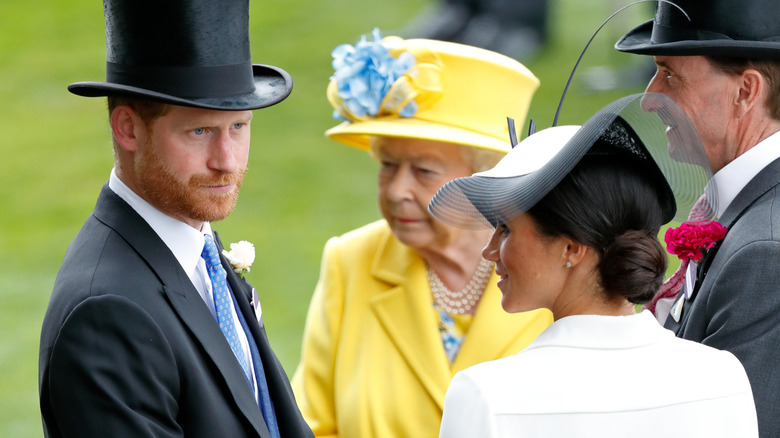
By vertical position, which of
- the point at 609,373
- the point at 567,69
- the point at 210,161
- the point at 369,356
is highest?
the point at 210,161

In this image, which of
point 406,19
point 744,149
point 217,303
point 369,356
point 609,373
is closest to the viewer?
point 609,373

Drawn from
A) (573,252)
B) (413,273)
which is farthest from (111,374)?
(413,273)

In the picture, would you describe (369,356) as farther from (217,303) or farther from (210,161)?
(210,161)

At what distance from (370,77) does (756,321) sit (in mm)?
1550

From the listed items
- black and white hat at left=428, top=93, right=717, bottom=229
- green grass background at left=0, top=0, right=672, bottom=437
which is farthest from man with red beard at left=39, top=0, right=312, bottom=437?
green grass background at left=0, top=0, right=672, bottom=437

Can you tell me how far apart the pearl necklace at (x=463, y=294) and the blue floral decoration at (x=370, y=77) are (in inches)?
24.2

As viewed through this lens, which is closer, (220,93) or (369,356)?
(220,93)

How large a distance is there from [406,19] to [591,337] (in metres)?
11.9

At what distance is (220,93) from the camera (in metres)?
2.67

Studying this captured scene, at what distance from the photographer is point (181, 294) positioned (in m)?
2.60

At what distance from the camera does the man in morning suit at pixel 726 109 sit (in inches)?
111

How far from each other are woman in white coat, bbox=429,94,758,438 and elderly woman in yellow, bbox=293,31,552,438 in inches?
48.7

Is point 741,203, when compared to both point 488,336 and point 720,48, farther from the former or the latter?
point 488,336

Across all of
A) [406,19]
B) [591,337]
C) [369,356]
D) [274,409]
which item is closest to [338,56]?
[369,356]
